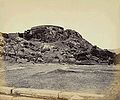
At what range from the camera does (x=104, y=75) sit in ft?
6.96

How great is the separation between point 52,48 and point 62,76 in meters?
0.26

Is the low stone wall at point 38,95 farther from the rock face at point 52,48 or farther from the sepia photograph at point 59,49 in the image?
the rock face at point 52,48

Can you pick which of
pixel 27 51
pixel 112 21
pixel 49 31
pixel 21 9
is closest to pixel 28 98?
pixel 27 51

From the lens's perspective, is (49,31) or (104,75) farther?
(49,31)

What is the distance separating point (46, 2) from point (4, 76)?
0.77m

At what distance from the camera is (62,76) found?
7.27 feet

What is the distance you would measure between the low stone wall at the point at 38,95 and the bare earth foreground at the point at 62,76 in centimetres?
4

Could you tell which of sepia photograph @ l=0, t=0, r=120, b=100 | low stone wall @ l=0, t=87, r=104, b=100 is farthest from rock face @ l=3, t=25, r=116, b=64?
low stone wall @ l=0, t=87, r=104, b=100

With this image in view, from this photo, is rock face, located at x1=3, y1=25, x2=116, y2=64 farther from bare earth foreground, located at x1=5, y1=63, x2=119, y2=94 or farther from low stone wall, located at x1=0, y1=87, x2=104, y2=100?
low stone wall, located at x1=0, y1=87, x2=104, y2=100

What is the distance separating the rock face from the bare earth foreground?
5 cm

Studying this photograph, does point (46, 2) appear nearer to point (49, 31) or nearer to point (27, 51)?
point (49, 31)

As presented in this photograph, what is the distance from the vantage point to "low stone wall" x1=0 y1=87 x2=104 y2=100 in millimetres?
2143

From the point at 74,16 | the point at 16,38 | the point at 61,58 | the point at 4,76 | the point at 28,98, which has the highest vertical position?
the point at 74,16

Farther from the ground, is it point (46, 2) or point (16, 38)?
point (46, 2)
